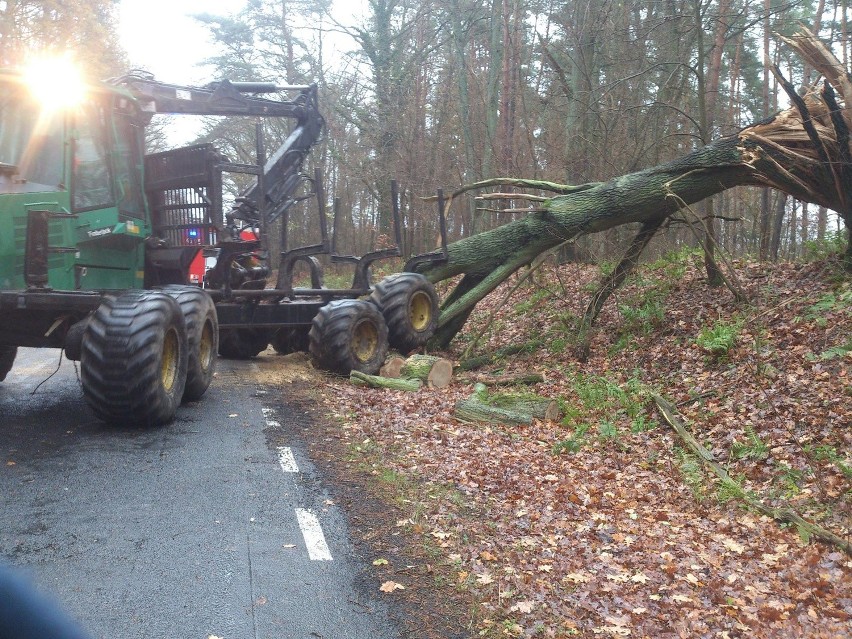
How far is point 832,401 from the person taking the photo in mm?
8016

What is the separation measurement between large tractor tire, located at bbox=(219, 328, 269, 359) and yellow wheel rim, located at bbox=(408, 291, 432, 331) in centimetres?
264

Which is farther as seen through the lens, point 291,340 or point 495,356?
point 291,340

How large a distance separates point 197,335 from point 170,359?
63 centimetres

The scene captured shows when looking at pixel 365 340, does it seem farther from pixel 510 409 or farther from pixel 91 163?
pixel 91 163

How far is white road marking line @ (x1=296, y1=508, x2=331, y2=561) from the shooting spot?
17.5ft

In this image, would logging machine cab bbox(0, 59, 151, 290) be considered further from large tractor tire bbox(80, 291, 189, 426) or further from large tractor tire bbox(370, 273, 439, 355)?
large tractor tire bbox(370, 273, 439, 355)

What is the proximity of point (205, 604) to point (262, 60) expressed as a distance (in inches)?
1184

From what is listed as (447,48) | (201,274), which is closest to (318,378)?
(201,274)

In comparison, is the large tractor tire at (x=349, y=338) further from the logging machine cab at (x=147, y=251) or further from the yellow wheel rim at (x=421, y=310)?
the yellow wheel rim at (x=421, y=310)

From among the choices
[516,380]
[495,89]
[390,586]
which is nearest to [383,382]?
[516,380]

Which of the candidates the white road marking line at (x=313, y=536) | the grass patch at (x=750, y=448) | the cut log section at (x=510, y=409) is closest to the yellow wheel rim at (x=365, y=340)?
the cut log section at (x=510, y=409)

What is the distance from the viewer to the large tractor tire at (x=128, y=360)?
7938mm

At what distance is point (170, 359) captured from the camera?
29.6 ft

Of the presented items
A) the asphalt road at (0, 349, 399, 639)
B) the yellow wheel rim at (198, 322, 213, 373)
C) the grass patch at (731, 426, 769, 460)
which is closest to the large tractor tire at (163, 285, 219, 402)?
the yellow wheel rim at (198, 322, 213, 373)
